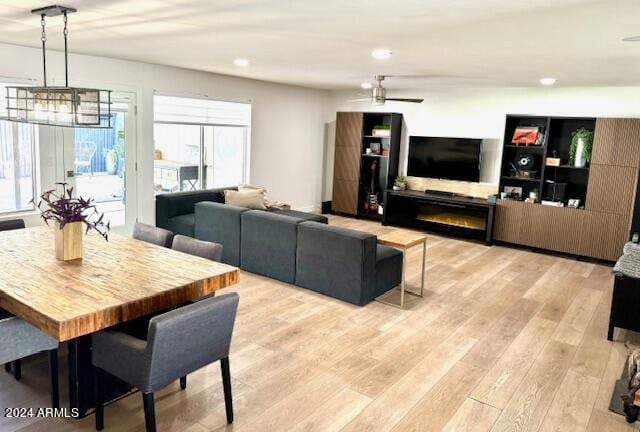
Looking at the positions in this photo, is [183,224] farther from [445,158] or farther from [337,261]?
[445,158]

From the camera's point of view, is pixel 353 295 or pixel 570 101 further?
pixel 570 101

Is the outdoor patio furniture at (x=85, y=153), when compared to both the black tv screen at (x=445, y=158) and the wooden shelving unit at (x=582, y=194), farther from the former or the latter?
the wooden shelving unit at (x=582, y=194)

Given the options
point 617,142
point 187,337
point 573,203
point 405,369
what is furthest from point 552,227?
point 187,337

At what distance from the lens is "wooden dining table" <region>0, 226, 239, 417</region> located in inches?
85.7

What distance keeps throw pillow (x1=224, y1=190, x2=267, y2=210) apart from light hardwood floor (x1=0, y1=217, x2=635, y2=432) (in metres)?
1.23

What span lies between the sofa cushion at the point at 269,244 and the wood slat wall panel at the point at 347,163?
12.6 ft

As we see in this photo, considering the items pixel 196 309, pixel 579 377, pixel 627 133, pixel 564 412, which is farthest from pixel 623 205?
pixel 196 309

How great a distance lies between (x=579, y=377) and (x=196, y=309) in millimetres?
2703

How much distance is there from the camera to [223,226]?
5.53 m

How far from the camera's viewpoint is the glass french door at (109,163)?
5660 millimetres

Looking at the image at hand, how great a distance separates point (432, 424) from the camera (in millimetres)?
2738

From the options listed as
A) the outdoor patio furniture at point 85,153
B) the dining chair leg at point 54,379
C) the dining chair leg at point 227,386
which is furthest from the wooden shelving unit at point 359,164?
the dining chair leg at point 54,379

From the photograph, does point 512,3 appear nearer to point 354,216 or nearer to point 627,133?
point 627,133

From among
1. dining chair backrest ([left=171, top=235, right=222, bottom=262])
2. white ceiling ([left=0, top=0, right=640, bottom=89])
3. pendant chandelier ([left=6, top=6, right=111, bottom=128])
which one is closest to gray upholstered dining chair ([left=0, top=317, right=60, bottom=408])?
dining chair backrest ([left=171, top=235, right=222, bottom=262])
